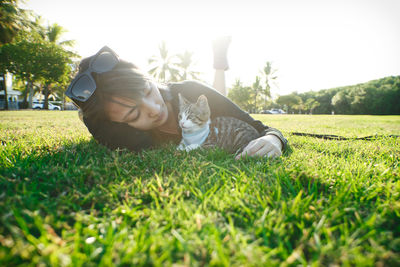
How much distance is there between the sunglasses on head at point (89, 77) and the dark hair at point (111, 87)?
0.03 m

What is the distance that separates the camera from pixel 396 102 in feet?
90.8

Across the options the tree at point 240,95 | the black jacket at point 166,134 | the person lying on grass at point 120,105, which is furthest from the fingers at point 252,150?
the tree at point 240,95

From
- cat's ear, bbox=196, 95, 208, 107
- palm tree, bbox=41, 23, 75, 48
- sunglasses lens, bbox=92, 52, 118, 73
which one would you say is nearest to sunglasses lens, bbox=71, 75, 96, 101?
sunglasses lens, bbox=92, 52, 118, 73

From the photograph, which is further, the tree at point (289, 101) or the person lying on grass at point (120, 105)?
the tree at point (289, 101)

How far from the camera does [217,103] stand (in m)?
2.27

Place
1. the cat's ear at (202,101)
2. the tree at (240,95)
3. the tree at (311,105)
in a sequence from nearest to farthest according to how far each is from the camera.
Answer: the cat's ear at (202,101)
the tree at (240,95)
the tree at (311,105)

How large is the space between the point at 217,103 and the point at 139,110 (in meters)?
1.02

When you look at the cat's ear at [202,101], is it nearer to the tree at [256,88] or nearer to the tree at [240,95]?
the tree at [240,95]

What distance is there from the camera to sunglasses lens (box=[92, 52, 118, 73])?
4.80 ft

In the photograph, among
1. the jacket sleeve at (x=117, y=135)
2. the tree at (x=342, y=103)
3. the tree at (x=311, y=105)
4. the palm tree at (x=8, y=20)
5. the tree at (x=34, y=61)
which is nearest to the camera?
the jacket sleeve at (x=117, y=135)

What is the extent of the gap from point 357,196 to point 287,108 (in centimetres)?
5185

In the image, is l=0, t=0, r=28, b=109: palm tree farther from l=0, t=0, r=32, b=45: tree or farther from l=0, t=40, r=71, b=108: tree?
l=0, t=40, r=71, b=108: tree

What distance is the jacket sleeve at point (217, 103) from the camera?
2.18m

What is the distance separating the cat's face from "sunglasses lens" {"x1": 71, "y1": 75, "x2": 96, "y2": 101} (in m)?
0.98
